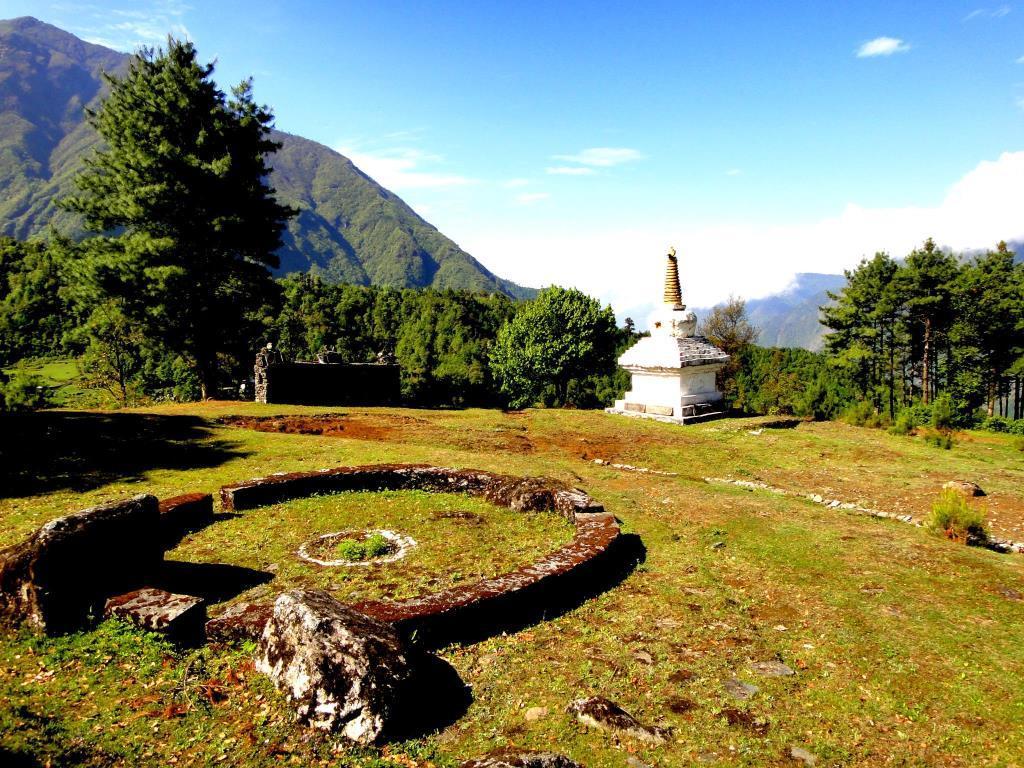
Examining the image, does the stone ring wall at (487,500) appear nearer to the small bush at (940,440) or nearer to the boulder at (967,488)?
the boulder at (967,488)

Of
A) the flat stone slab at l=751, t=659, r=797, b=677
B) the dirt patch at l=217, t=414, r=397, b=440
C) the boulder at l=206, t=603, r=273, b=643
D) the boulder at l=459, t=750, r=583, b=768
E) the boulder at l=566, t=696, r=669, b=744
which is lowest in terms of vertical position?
the flat stone slab at l=751, t=659, r=797, b=677

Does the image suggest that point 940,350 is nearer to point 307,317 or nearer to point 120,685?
point 120,685

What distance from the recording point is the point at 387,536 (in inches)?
397

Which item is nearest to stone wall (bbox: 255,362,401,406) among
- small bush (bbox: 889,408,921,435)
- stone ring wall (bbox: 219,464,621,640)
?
stone ring wall (bbox: 219,464,621,640)

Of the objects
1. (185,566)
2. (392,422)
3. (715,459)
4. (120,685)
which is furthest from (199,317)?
(120,685)

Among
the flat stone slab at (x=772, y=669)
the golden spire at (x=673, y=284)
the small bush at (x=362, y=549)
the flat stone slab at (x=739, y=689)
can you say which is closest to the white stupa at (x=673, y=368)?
the golden spire at (x=673, y=284)

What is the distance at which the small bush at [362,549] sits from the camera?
353 inches

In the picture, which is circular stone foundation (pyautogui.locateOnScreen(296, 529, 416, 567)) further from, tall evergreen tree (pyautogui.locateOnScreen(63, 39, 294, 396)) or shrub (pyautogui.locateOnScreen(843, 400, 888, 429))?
shrub (pyautogui.locateOnScreen(843, 400, 888, 429))

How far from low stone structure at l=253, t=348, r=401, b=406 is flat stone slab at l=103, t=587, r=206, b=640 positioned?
74.5 ft

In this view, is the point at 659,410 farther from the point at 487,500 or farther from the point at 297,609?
the point at 297,609

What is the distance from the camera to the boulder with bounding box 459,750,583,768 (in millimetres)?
4293

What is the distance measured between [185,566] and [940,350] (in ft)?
157

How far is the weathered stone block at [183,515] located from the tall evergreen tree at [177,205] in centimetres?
1864

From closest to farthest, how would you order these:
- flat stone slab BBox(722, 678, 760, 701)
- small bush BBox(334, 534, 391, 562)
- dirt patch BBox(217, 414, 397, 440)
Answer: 1. flat stone slab BBox(722, 678, 760, 701)
2. small bush BBox(334, 534, 391, 562)
3. dirt patch BBox(217, 414, 397, 440)
